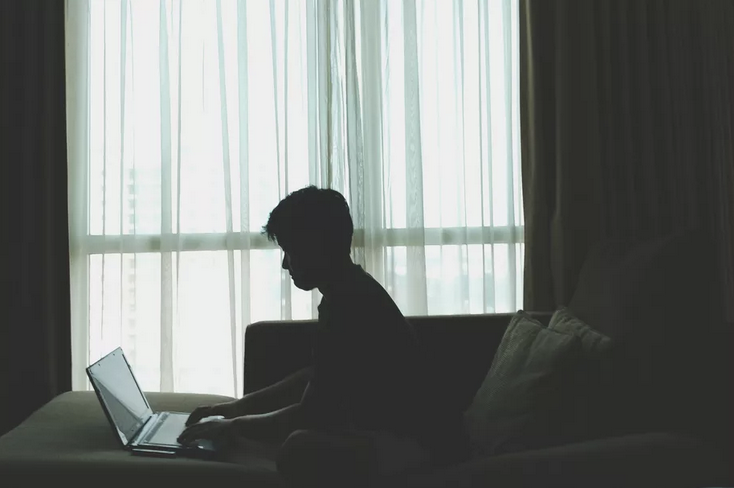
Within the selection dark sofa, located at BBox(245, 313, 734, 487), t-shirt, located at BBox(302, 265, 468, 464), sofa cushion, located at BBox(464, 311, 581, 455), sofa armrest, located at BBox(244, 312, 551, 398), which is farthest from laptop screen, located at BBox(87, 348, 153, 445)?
sofa cushion, located at BBox(464, 311, 581, 455)

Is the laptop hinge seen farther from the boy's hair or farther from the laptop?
the boy's hair

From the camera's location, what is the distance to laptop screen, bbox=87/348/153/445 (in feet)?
5.63

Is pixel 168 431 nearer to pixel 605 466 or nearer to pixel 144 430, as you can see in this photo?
pixel 144 430

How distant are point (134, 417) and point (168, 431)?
129 millimetres

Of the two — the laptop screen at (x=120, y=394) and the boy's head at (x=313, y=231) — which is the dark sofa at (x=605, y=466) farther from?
the laptop screen at (x=120, y=394)

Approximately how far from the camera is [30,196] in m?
2.69

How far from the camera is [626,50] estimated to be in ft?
9.25

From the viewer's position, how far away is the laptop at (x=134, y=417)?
1620 mm

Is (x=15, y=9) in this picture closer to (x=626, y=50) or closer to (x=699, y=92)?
(x=626, y=50)

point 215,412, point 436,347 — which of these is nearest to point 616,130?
point 436,347

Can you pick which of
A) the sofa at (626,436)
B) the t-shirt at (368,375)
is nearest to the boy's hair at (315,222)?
the t-shirt at (368,375)

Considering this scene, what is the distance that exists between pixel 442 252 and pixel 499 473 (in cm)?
164

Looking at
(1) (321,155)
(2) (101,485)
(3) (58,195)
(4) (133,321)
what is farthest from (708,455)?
(3) (58,195)

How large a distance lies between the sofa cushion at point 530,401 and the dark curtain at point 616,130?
1.17 meters
